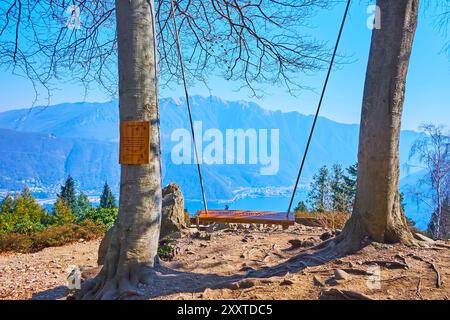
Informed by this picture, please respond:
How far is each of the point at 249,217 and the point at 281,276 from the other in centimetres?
114

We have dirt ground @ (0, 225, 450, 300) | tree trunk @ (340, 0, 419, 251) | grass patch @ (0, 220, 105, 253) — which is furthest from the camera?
grass patch @ (0, 220, 105, 253)

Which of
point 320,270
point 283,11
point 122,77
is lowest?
point 320,270

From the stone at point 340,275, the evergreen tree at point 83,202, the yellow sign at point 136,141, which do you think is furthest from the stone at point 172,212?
the evergreen tree at point 83,202

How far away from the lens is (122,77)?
296 centimetres

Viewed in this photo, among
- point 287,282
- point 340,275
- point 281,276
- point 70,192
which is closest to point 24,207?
point 70,192

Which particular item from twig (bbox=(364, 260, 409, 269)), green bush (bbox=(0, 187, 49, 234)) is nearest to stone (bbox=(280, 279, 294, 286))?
twig (bbox=(364, 260, 409, 269))

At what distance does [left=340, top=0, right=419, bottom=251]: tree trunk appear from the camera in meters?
3.10

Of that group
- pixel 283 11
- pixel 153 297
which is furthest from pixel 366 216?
pixel 283 11

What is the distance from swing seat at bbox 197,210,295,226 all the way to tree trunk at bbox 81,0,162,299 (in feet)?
3.51

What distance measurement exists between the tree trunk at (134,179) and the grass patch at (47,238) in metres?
4.40

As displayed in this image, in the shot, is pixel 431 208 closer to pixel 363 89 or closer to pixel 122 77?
pixel 363 89

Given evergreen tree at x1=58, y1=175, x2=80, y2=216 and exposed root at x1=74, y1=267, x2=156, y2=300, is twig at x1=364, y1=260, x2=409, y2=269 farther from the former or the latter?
evergreen tree at x1=58, y1=175, x2=80, y2=216

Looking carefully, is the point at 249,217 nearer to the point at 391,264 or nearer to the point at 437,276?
the point at 391,264
